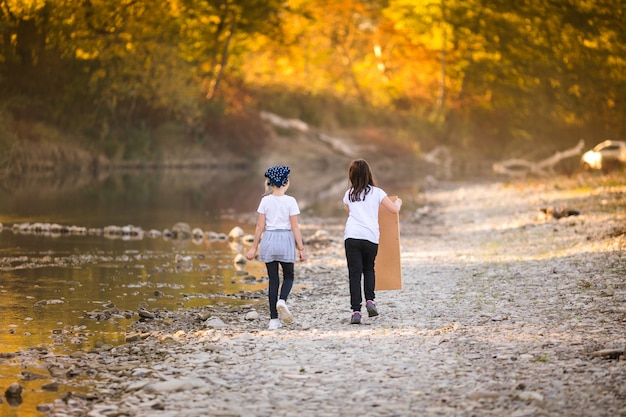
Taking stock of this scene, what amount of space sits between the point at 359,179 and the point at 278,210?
3.14ft

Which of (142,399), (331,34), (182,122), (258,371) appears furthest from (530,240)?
(331,34)

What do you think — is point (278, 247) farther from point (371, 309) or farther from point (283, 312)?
point (371, 309)

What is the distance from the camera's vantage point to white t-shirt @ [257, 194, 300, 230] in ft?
31.7

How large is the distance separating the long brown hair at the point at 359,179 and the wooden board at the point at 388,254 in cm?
65

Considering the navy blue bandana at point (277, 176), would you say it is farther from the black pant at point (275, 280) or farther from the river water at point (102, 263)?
the river water at point (102, 263)

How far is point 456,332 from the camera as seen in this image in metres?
8.82

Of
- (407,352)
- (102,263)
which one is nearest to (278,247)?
(407,352)

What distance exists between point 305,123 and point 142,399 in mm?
51072

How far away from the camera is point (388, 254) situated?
10.6m

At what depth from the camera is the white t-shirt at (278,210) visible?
9.66 metres

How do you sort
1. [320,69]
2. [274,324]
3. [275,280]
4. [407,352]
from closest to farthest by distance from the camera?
[407,352], [274,324], [275,280], [320,69]

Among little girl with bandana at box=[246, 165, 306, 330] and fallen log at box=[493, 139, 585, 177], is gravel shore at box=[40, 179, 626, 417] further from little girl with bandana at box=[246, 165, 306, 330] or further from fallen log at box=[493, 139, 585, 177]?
fallen log at box=[493, 139, 585, 177]

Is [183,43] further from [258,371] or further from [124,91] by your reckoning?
[258,371]

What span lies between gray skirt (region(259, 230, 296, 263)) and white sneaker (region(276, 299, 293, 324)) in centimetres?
46
